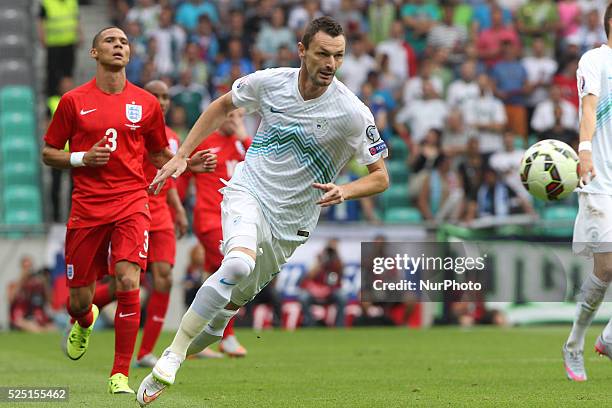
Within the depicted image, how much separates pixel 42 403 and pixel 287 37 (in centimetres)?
1607

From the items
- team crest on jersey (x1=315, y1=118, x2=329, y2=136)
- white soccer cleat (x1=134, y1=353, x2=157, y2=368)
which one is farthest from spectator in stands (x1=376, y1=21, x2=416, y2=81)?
team crest on jersey (x1=315, y1=118, x2=329, y2=136)

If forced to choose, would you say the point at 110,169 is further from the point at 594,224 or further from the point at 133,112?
the point at 594,224

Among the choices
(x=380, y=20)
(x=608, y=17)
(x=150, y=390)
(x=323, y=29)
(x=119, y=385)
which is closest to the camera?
(x=150, y=390)

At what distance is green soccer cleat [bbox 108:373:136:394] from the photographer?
9.16m

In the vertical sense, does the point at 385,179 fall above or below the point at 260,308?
above

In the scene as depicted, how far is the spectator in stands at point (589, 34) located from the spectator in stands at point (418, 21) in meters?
2.80

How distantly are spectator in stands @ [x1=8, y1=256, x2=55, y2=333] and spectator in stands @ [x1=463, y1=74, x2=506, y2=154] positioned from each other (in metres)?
8.28

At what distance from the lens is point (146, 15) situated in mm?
24000

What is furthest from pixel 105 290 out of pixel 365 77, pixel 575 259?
pixel 365 77

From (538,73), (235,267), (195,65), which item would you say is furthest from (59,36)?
(235,267)

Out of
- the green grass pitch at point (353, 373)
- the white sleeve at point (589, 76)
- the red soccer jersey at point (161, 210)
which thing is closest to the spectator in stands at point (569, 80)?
the green grass pitch at point (353, 373)

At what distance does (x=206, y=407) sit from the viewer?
27.1 ft

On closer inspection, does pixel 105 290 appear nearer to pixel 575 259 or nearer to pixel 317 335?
pixel 317 335

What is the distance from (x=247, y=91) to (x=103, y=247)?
7.25 feet
